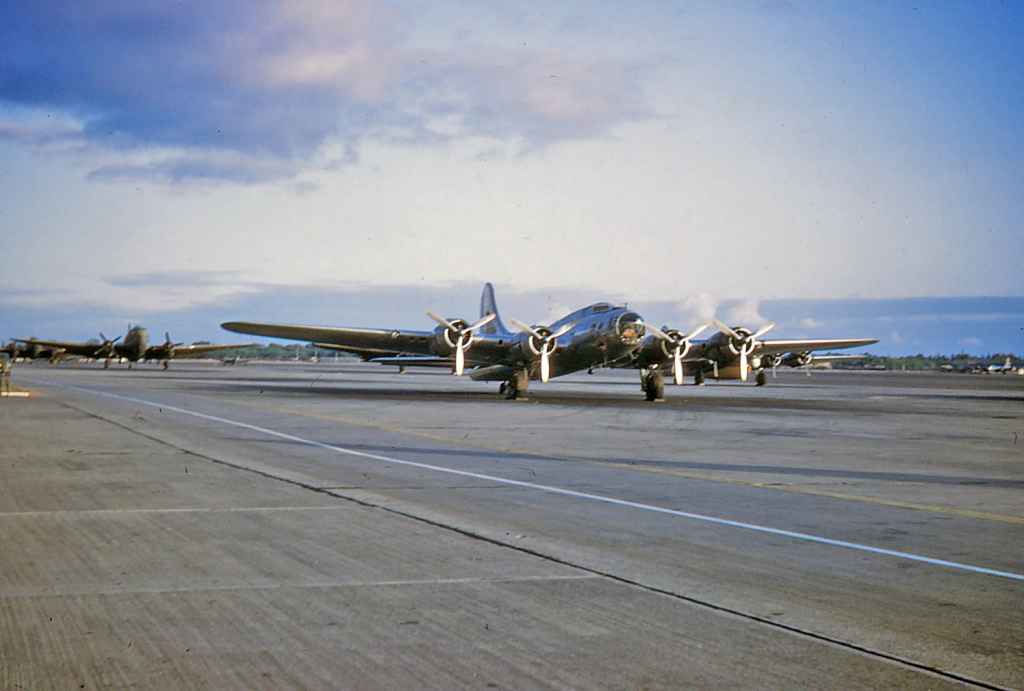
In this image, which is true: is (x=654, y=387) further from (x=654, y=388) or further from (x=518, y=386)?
(x=518, y=386)

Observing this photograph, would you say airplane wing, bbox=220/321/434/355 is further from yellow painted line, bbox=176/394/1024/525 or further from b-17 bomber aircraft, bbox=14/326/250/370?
b-17 bomber aircraft, bbox=14/326/250/370

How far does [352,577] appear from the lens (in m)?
7.32

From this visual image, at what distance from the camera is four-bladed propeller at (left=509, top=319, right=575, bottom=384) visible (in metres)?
40.9

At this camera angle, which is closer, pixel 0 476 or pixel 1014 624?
pixel 1014 624

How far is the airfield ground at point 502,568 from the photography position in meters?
5.26

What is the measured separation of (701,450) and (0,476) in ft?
38.1

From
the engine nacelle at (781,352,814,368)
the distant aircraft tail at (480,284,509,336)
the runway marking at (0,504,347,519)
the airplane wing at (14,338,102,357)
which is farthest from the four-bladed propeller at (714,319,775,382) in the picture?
the airplane wing at (14,338,102,357)

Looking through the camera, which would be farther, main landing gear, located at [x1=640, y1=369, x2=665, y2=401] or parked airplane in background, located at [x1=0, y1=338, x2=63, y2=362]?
parked airplane in background, located at [x1=0, y1=338, x2=63, y2=362]

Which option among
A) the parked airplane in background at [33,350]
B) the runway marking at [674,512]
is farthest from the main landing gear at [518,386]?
the parked airplane in background at [33,350]

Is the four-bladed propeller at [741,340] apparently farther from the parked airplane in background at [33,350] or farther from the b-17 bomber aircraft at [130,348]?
the parked airplane in background at [33,350]

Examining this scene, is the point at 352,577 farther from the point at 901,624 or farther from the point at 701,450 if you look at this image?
the point at 701,450

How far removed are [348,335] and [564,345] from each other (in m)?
11.2

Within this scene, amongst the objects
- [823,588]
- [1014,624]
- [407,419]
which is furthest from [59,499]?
[407,419]

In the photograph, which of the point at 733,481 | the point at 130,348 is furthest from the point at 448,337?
the point at 130,348
